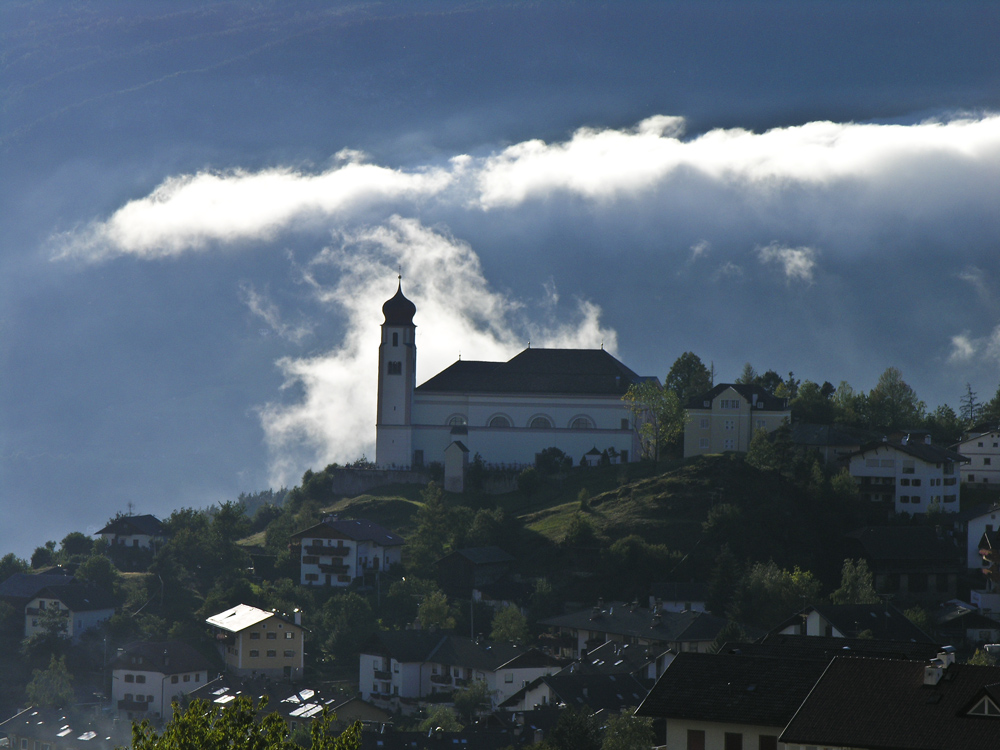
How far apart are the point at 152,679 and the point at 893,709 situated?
5412cm

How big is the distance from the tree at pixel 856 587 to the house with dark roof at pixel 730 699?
39648 mm

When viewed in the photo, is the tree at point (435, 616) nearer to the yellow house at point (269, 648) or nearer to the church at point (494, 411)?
the yellow house at point (269, 648)

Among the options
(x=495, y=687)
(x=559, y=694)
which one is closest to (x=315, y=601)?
(x=495, y=687)

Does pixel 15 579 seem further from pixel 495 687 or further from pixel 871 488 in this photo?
pixel 871 488

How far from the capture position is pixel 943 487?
84188mm

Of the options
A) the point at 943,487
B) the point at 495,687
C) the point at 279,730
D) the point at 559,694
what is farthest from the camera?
the point at 943,487

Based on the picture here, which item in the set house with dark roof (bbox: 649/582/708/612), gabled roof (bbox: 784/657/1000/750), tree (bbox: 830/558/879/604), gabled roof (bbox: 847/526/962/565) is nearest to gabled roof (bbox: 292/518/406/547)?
house with dark roof (bbox: 649/582/708/612)

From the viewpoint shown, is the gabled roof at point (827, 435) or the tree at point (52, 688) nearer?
the tree at point (52, 688)

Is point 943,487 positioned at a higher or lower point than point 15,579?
higher

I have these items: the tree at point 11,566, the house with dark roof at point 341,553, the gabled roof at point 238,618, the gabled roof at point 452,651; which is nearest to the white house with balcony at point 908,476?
the gabled roof at point 452,651

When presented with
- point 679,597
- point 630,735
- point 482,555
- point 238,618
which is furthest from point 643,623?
point 238,618

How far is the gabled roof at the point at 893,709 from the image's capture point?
25828 millimetres

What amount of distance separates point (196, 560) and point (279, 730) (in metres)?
70.0

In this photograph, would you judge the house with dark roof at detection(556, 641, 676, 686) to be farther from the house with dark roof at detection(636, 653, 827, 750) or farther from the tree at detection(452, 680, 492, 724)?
the house with dark roof at detection(636, 653, 827, 750)
